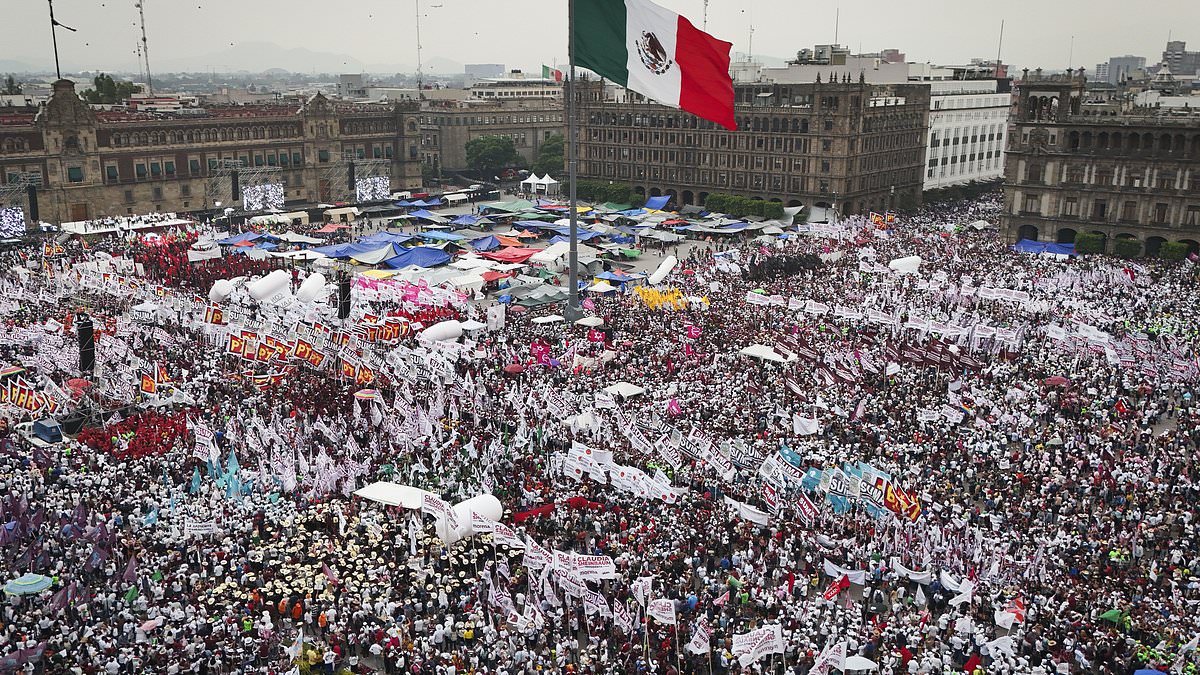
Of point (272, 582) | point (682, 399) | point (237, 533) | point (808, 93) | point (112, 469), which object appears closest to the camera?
point (272, 582)

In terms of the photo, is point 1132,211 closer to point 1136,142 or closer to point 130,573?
point 1136,142

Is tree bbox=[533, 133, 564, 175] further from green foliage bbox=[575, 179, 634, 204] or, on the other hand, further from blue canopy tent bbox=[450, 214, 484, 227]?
blue canopy tent bbox=[450, 214, 484, 227]

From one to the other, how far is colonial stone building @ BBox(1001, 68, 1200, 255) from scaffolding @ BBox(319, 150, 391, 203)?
62.4 m

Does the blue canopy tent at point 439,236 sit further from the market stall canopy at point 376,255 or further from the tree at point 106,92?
the tree at point 106,92

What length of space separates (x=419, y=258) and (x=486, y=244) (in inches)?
272

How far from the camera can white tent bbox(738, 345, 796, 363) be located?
143 ft

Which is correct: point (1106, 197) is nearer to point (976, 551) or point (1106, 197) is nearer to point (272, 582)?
point (976, 551)

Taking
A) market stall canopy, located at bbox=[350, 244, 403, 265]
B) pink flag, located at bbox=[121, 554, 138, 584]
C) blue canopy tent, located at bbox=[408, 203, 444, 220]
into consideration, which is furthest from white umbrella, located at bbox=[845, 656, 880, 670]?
blue canopy tent, located at bbox=[408, 203, 444, 220]

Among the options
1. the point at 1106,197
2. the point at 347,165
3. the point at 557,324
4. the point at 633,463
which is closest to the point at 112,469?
the point at 633,463

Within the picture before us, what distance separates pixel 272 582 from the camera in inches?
1019

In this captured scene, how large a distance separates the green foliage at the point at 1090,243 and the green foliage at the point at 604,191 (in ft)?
144

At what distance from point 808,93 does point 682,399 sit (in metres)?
64.2

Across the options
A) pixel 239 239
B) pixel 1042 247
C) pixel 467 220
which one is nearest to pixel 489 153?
pixel 467 220

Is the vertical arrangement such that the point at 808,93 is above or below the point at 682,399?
above
